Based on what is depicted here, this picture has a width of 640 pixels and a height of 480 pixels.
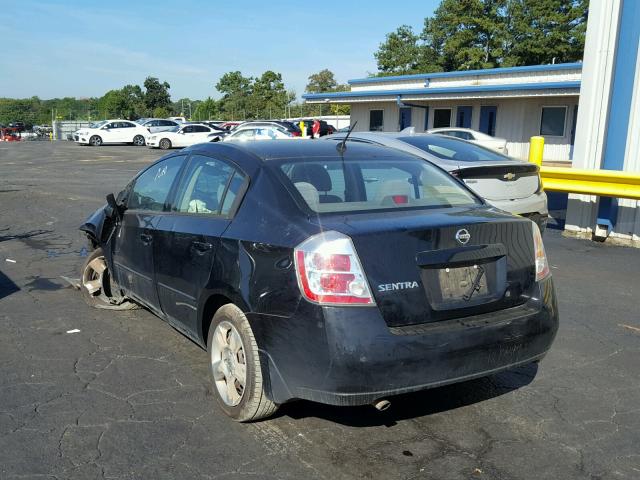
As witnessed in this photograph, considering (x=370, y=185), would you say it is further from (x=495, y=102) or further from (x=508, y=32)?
(x=508, y=32)

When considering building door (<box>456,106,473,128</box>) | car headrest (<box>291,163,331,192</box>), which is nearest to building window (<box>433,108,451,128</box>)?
building door (<box>456,106,473,128</box>)

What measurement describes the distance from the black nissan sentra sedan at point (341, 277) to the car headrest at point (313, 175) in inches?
0.4

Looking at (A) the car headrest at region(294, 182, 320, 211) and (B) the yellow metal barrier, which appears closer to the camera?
(A) the car headrest at region(294, 182, 320, 211)

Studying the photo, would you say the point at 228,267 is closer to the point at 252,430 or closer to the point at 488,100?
the point at 252,430

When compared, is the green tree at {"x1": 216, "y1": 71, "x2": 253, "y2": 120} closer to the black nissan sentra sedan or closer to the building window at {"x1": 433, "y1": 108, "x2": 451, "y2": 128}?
the building window at {"x1": 433, "y1": 108, "x2": 451, "y2": 128}

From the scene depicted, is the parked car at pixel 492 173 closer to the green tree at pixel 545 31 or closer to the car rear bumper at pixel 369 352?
the car rear bumper at pixel 369 352

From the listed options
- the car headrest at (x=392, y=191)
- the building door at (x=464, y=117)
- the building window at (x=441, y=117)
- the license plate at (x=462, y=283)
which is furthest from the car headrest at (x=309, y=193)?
the building window at (x=441, y=117)

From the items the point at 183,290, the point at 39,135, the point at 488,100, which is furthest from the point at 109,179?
the point at 39,135

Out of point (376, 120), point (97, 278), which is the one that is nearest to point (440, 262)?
point (97, 278)

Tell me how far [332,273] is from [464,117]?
92.0ft

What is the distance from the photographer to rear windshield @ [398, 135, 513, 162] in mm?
8094

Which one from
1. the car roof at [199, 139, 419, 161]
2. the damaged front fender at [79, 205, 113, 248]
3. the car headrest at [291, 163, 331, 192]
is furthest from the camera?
the damaged front fender at [79, 205, 113, 248]

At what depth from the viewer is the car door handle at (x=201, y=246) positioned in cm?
376

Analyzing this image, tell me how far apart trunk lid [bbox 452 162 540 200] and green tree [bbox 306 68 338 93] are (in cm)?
9394
